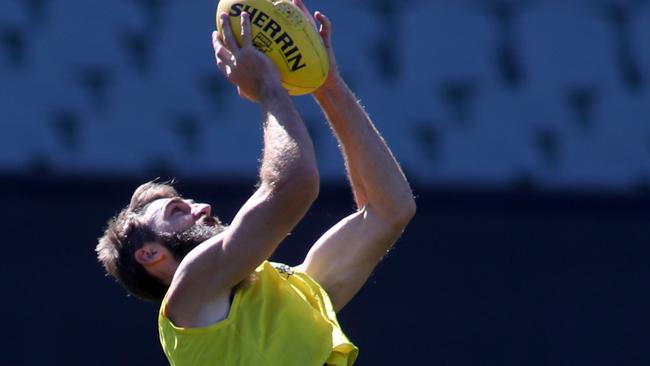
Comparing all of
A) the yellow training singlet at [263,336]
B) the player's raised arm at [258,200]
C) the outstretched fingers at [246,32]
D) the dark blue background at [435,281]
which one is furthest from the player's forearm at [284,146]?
the dark blue background at [435,281]

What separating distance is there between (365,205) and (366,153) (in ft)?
0.53

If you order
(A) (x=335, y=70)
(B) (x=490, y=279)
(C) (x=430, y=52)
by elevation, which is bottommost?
(B) (x=490, y=279)

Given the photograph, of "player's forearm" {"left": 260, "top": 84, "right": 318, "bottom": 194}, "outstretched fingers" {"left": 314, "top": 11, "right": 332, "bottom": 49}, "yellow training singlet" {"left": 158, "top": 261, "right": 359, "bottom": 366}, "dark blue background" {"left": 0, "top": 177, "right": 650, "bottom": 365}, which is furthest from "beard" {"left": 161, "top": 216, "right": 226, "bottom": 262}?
"dark blue background" {"left": 0, "top": 177, "right": 650, "bottom": 365}

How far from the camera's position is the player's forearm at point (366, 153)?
351cm

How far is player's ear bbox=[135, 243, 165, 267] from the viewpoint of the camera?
10.7ft

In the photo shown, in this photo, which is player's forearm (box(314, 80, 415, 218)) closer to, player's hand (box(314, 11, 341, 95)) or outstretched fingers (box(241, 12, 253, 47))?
player's hand (box(314, 11, 341, 95))

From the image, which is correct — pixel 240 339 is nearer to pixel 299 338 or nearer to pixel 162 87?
pixel 299 338

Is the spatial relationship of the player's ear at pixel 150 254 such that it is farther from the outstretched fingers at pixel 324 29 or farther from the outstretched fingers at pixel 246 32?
the outstretched fingers at pixel 324 29

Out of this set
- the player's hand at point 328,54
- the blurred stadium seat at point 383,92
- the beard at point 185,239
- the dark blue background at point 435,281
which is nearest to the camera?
the beard at point 185,239

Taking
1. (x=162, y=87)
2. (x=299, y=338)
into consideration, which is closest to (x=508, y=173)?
(x=162, y=87)

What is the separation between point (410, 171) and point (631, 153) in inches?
44.0

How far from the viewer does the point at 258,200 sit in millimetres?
2928

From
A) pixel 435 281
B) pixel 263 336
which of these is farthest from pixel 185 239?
pixel 435 281

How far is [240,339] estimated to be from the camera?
3100 millimetres
